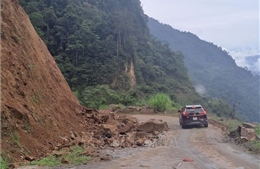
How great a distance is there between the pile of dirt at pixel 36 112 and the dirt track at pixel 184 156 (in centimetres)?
152

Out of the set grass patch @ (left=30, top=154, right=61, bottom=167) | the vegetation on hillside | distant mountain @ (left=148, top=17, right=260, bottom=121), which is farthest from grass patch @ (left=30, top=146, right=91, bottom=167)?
distant mountain @ (left=148, top=17, right=260, bottom=121)

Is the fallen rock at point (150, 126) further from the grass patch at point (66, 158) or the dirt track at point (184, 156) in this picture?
the grass patch at point (66, 158)

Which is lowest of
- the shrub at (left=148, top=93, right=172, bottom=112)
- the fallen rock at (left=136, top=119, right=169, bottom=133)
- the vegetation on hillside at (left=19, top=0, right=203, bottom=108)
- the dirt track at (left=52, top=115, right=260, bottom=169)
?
the dirt track at (left=52, top=115, right=260, bottom=169)

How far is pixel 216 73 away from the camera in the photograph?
128875mm

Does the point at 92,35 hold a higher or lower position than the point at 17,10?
higher

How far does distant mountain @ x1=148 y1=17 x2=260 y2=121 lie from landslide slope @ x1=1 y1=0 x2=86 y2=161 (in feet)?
185

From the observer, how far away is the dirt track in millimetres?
11695

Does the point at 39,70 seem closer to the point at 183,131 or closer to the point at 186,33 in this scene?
the point at 183,131

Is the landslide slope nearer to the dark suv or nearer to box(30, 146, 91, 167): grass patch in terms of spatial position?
box(30, 146, 91, 167): grass patch

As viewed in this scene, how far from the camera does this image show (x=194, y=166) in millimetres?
11648

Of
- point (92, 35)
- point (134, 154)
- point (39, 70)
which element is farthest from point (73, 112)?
point (92, 35)

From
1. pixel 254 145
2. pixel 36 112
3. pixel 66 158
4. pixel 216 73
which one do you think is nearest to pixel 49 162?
pixel 66 158

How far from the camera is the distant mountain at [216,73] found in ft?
300

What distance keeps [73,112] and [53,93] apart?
5.90 feet
